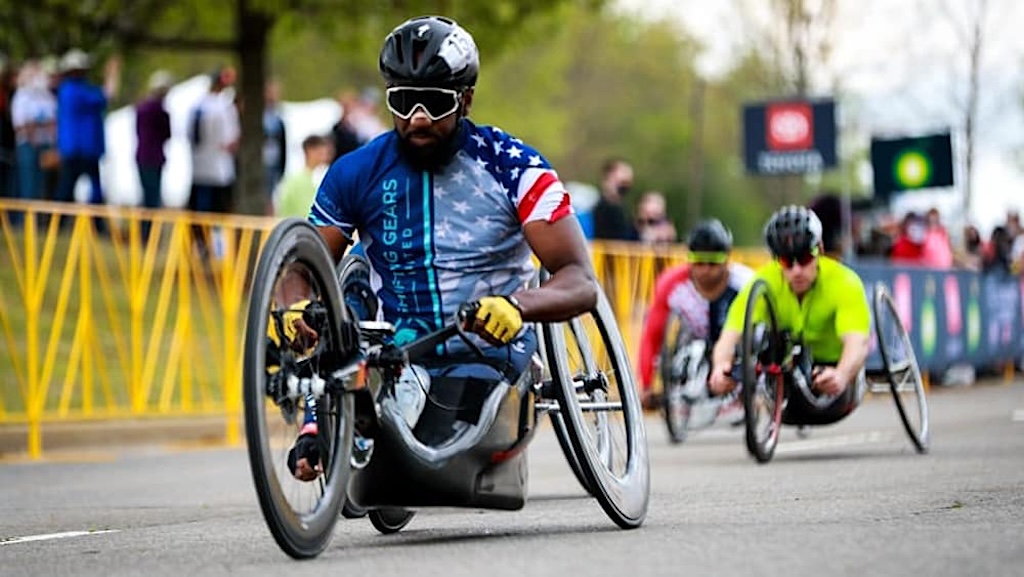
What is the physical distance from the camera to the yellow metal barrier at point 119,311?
1655 centimetres

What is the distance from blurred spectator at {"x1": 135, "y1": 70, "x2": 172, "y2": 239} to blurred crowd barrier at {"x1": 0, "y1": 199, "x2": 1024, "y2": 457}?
153 inches

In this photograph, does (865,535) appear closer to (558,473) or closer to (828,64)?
(558,473)

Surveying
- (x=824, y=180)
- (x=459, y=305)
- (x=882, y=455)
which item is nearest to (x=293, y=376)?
(x=459, y=305)

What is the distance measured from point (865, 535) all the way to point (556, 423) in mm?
1354

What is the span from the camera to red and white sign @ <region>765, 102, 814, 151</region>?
101 feet

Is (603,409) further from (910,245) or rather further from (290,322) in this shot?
(910,245)

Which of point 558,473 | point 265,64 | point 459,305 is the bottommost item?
point 558,473

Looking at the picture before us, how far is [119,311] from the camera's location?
18328mm

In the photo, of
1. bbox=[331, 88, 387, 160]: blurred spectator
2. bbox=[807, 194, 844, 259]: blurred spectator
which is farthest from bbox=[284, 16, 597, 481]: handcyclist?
bbox=[807, 194, 844, 259]: blurred spectator

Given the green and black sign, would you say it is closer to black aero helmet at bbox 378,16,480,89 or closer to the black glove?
black aero helmet at bbox 378,16,480,89

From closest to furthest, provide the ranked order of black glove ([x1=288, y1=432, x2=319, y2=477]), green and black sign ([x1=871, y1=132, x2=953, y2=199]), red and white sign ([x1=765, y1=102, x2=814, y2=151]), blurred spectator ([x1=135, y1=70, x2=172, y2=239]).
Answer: black glove ([x1=288, y1=432, x2=319, y2=477]) → blurred spectator ([x1=135, y1=70, x2=172, y2=239]) → red and white sign ([x1=765, y1=102, x2=814, y2=151]) → green and black sign ([x1=871, y1=132, x2=953, y2=199])

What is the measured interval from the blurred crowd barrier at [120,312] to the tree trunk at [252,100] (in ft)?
27.1

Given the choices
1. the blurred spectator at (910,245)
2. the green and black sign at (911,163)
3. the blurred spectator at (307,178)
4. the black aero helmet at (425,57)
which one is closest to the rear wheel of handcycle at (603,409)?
the black aero helmet at (425,57)

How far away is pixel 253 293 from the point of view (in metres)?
6.60
